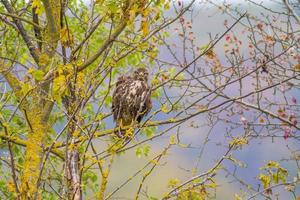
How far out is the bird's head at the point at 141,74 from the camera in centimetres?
877

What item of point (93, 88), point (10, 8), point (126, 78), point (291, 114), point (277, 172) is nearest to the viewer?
point (93, 88)

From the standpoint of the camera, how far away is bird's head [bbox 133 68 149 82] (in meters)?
8.77

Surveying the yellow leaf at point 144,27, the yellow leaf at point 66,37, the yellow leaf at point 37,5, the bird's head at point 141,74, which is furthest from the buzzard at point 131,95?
the yellow leaf at point 144,27

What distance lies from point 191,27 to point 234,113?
6.23 ft

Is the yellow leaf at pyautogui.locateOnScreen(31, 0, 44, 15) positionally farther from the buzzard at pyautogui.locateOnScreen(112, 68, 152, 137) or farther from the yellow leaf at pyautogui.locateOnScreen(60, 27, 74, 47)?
the buzzard at pyautogui.locateOnScreen(112, 68, 152, 137)

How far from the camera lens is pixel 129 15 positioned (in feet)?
16.6

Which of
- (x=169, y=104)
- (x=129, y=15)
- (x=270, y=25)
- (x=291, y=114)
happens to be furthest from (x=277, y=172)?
(x=270, y=25)

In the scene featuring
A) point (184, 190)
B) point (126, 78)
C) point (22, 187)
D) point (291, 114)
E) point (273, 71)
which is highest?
point (273, 71)

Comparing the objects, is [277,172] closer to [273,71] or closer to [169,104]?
[169,104]

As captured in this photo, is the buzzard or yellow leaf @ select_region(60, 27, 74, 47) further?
the buzzard

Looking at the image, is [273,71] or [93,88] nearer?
[93,88]

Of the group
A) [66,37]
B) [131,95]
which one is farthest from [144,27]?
[131,95]

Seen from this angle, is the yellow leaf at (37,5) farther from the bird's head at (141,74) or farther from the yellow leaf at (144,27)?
the bird's head at (141,74)

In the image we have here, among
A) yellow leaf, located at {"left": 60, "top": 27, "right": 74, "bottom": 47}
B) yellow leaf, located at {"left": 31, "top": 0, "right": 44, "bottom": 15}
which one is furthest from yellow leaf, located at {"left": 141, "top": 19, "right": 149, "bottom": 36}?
yellow leaf, located at {"left": 31, "top": 0, "right": 44, "bottom": 15}
